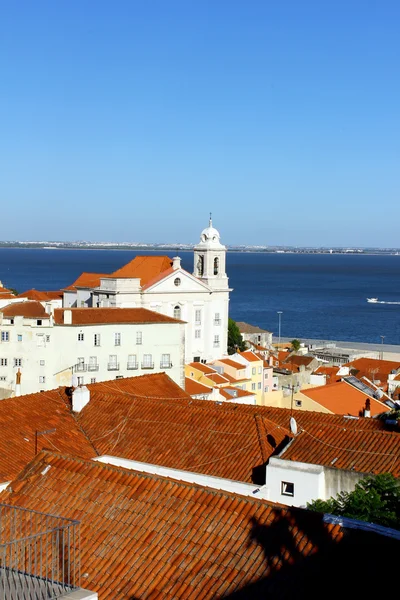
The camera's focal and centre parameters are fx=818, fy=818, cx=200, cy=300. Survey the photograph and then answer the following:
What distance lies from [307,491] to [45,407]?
6.99 metres

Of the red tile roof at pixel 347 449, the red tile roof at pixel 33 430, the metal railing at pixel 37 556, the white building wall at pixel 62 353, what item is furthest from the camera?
the white building wall at pixel 62 353

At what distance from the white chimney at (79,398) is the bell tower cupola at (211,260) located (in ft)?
141

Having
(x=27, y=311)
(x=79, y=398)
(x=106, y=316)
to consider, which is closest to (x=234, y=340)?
(x=106, y=316)

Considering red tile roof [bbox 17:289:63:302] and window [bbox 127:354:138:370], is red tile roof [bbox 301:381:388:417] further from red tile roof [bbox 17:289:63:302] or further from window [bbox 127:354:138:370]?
red tile roof [bbox 17:289:63:302]

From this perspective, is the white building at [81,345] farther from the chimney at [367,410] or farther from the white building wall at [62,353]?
the chimney at [367,410]

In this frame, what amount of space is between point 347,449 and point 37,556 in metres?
8.26

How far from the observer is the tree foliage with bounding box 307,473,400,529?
1208 centimetres

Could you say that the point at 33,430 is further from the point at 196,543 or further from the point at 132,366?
the point at 132,366

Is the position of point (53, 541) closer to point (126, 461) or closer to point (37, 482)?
point (37, 482)

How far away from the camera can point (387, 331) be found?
110312mm

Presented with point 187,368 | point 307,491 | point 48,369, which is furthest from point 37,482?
point 187,368

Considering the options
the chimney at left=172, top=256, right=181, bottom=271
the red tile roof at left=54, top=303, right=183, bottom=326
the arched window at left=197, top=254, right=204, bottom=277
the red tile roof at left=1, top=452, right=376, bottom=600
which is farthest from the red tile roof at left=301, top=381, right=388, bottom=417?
the arched window at left=197, top=254, right=204, bottom=277

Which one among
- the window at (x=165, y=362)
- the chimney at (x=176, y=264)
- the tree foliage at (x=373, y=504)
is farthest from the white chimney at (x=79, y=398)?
the chimney at (x=176, y=264)

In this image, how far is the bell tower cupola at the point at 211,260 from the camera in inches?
2490
